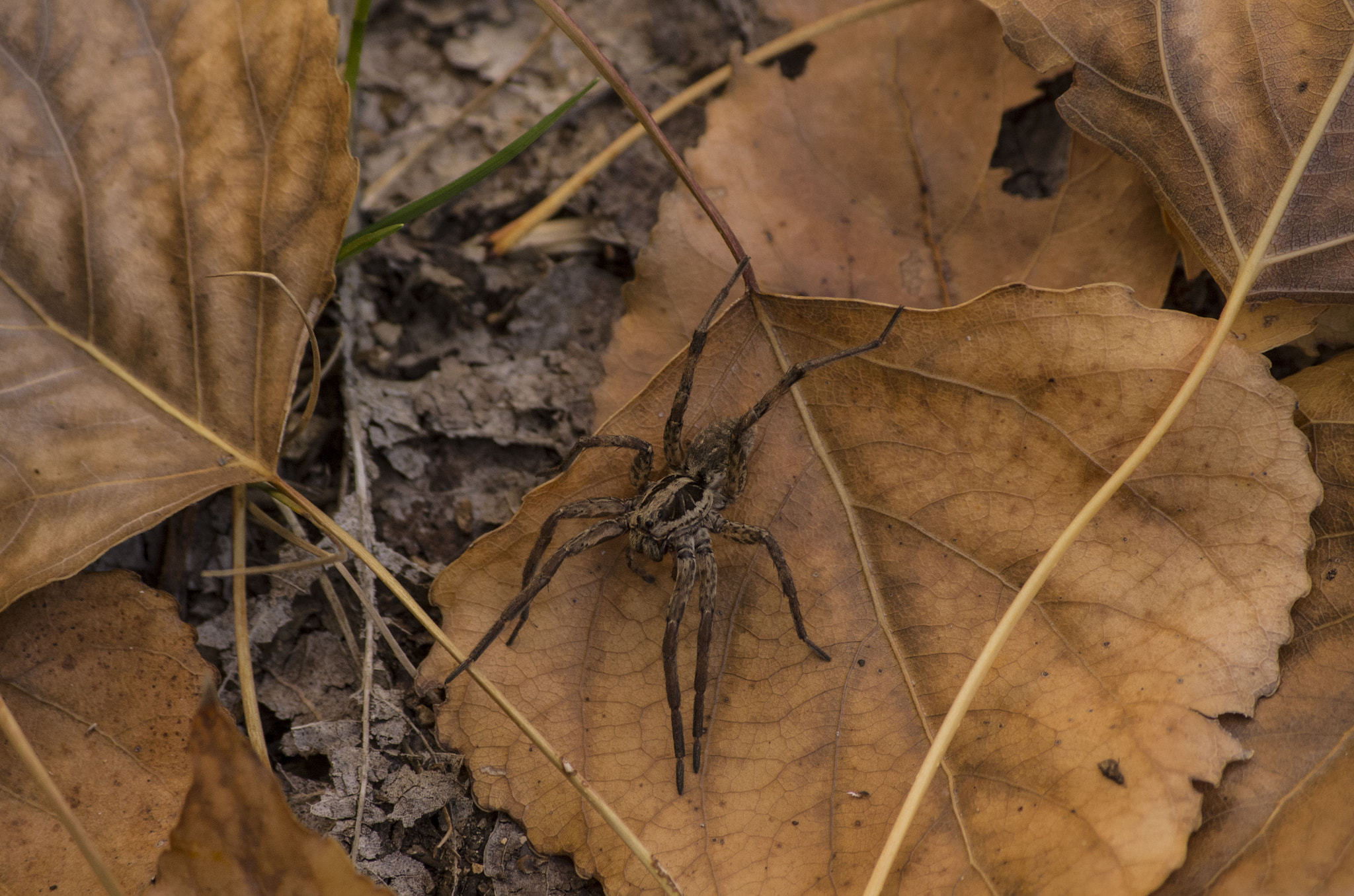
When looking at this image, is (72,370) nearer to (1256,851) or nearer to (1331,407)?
(1256,851)

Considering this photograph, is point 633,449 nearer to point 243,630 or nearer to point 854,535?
point 854,535

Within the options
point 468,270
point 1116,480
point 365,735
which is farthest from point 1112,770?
point 468,270

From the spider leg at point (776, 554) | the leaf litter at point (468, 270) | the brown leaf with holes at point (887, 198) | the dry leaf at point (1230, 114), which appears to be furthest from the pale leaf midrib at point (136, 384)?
the dry leaf at point (1230, 114)

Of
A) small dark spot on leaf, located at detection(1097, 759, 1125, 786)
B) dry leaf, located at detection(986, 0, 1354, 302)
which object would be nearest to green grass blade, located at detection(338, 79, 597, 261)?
dry leaf, located at detection(986, 0, 1354, 302)

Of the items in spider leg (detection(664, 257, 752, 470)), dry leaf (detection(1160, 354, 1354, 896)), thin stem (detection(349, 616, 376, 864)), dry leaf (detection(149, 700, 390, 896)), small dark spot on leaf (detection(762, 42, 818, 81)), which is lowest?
dry leaf (detection(1160, 354, 1354, 896))

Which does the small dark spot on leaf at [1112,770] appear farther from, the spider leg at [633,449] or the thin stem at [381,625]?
the thin stem at [381,625]

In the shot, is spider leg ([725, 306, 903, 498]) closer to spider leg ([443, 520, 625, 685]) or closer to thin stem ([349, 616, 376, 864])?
spider leg ([443, 520, 625, 685])
